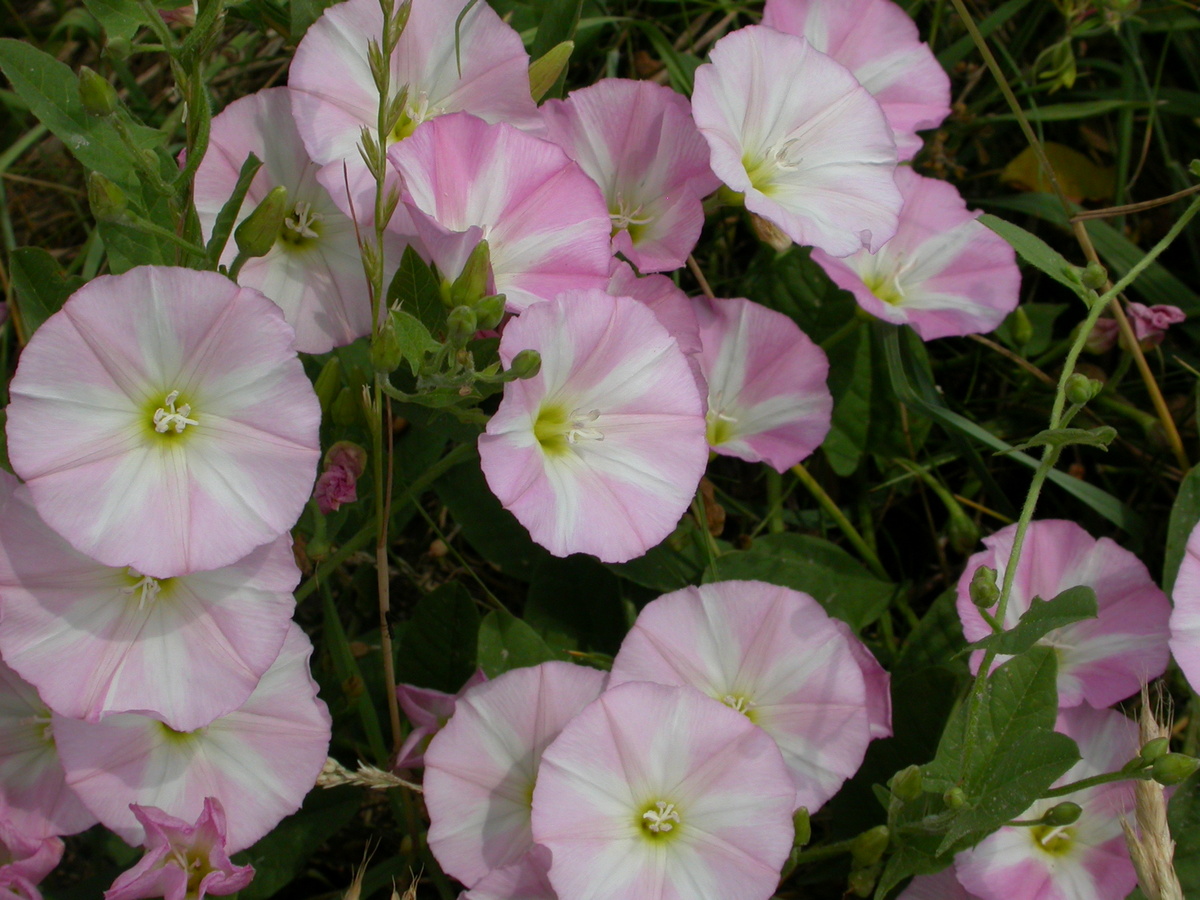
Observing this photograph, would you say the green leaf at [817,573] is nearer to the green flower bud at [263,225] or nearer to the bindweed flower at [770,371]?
the bindweed flower at [770,371]

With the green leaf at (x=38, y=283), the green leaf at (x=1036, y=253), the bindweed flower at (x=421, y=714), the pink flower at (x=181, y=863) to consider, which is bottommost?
the pink flower at (x=181, y=863)

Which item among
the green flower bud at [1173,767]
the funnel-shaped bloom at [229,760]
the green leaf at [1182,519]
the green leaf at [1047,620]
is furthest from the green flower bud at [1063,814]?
the funnel-shaped bloom at [229,760]

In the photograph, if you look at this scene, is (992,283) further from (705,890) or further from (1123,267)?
(705,890)

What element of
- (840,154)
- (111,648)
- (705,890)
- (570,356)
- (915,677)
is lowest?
(705,890)

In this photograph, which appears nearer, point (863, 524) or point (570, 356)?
point (570, 356)

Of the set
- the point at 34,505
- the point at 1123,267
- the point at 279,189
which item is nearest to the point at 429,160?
the point at 279,189
